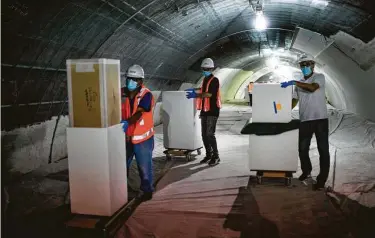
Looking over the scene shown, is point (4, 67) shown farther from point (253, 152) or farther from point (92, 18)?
point (253, 152)

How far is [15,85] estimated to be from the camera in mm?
Answer: 4984

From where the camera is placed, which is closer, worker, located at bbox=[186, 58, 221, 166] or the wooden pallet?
worker, located at bbox=[186, 58, 221, 166]

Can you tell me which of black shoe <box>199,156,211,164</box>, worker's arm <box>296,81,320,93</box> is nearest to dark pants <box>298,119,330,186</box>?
worker's arm <box>296,81,320,93</box>

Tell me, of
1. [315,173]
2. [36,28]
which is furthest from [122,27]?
A: [315,173]

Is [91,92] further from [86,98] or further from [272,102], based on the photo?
[272,102]

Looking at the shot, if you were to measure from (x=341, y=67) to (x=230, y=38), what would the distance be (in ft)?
11.7

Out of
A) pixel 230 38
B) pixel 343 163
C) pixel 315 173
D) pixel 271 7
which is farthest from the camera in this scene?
pixel 230 38

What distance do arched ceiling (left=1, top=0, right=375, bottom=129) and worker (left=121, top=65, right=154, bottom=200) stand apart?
1475 mm

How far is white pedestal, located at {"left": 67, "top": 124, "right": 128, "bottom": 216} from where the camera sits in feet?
11.5

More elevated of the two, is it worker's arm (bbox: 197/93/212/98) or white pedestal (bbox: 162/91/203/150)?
worker's arm (bbox: 197/93/212/98)

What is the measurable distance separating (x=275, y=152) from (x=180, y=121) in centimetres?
220

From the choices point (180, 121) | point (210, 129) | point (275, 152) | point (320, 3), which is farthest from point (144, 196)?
point (320, 3)

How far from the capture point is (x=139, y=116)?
13.3 feet

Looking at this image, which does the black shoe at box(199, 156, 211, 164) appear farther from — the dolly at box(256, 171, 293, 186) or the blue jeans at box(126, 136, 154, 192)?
the blue jeans at box(126, 136, 154, 192)
